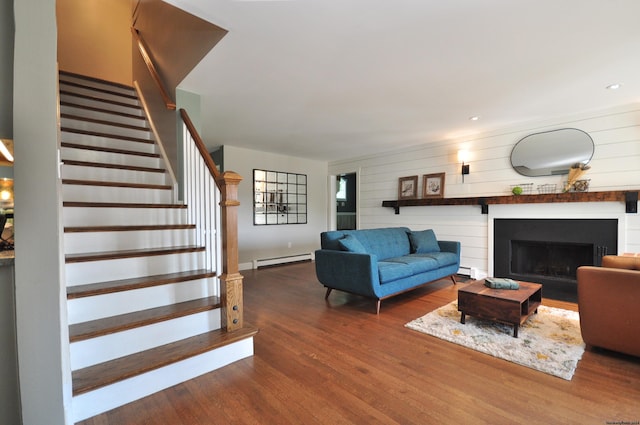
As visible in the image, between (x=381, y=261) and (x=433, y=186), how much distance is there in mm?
1999

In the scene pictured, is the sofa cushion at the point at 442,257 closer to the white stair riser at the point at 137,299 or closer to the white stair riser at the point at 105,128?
the white stair riser at the point at 137,299

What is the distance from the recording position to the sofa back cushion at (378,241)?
362 centimetres

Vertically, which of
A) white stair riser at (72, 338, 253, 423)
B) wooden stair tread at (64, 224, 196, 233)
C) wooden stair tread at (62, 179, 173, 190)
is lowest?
white stair riser at (72, 338, 253, 423)

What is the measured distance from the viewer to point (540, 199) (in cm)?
382

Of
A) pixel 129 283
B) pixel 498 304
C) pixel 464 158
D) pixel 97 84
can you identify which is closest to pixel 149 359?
pixel 129 283

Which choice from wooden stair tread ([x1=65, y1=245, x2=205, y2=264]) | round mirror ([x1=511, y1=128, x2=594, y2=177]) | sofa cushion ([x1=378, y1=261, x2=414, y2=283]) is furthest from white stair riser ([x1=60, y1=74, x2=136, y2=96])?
round mirror ([x1=511, y1=128, x2=594, y2=177])

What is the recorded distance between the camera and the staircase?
171cm

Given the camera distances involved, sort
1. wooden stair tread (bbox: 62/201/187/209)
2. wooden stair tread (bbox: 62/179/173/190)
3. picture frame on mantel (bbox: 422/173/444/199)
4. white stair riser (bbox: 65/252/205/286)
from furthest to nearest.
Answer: picture frame on mantel (bbox: 422/173/444/199)
wooden stair tread (bbox: 62/179/173/190)
wooden stair tread (bbox: 62/201/187/209)
white stair riser (bbox: 65/252/205/286)

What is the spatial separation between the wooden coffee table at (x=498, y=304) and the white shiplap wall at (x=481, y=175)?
1633 millimetres

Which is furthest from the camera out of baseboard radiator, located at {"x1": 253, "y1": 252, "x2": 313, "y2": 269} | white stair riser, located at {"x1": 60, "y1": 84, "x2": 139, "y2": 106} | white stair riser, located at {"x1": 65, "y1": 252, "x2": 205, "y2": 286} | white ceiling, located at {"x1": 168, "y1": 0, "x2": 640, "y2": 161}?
baseboard radiator, located at {"x1": 253, "y1": 252, "x2": 313, "y2": 269}

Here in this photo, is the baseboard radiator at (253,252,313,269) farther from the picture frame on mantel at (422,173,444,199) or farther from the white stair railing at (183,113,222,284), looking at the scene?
the white stair railing at (183,113,222,284)

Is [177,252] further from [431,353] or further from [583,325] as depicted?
[583,325]

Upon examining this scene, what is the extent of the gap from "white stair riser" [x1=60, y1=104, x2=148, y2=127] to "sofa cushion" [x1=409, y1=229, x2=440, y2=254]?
4096 millimetres

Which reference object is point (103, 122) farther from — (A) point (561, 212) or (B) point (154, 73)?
(A) point (561, 212)
